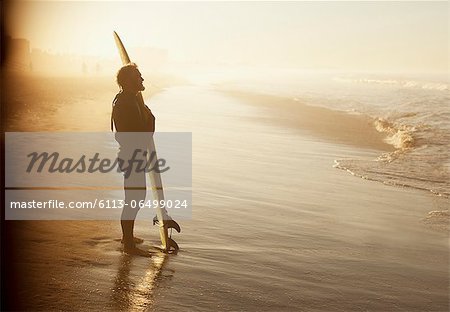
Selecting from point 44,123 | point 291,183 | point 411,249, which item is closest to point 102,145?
point 44,123

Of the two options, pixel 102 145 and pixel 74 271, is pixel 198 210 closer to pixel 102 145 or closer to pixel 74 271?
pixel 74 271

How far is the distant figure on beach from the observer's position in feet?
16.5

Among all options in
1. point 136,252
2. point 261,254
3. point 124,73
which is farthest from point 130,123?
point 261,254

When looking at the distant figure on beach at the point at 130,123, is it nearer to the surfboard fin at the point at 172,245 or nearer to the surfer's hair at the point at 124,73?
the surfer's hair at the point at 124,73

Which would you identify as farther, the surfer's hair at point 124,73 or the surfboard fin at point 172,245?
the surfboard fin at point 172,245

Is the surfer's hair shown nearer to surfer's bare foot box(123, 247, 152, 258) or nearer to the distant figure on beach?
the distant figure on beach

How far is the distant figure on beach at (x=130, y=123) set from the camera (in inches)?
198

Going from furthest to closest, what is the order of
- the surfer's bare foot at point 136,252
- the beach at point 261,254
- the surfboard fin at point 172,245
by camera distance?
the surfboard fin at point 172,245, the surfer's bare foot at point 136,252, the beach at point 261,254

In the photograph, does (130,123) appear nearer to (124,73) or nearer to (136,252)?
(124,73)

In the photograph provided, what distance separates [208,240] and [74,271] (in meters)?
1.69

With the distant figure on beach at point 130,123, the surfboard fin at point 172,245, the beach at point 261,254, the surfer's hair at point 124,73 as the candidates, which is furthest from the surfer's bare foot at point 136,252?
the surfer's hair at point 124,73

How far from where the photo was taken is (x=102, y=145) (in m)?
12.1

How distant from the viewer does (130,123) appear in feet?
16.7

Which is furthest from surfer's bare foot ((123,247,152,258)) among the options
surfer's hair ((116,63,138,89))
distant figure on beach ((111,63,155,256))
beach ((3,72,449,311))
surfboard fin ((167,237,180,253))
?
surfer's hair ((116,63,138,89))
